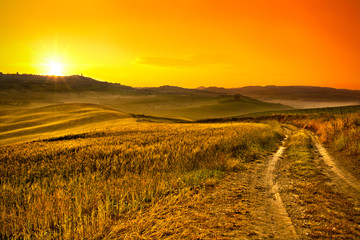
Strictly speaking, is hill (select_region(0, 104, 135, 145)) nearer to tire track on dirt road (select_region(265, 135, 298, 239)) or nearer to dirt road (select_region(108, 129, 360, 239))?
dirt road (select_region(108, 129, 360, 239))

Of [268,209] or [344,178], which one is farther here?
[344,178]

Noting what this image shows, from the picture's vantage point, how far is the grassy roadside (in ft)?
14.1

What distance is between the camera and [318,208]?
17.4 ft

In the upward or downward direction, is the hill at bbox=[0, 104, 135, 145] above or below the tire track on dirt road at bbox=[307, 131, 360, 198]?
below

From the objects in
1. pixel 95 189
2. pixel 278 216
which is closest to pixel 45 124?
pixel 95 189

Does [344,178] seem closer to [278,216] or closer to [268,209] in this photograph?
[268,209]

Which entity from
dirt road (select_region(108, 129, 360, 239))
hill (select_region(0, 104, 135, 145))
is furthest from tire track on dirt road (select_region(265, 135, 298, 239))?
hill (select_region(0, 104, 135, 145))

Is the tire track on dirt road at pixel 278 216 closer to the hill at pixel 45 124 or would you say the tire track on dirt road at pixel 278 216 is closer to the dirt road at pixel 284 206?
the dirt road at pixel 284 206

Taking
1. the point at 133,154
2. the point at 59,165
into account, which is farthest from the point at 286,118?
the point at 59,165

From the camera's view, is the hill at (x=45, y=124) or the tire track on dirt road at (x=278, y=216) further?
the hill at (x=45, y=124)

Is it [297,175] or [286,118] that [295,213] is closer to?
[297,175]

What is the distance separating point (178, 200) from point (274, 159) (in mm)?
8136

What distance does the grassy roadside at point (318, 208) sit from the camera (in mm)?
4285

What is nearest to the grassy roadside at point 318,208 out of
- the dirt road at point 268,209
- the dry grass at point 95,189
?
the dirt road at point 268,209
